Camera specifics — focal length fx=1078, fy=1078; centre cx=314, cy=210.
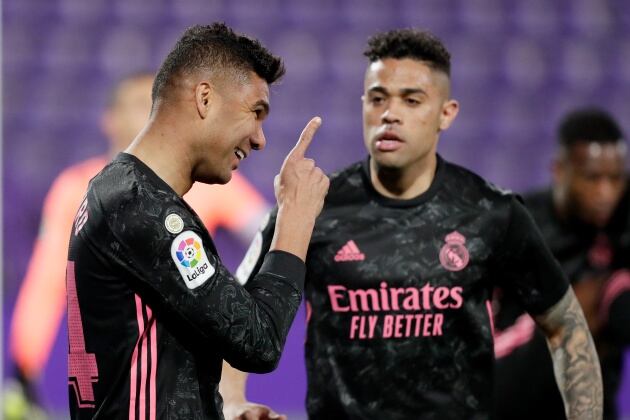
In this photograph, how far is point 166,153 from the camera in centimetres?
213

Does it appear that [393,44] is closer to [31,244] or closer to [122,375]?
[122,375]

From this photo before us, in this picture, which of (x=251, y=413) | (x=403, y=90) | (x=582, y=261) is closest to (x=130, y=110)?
(x=582, y=261)

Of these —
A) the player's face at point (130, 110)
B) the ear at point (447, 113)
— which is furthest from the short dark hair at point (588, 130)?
the player's face at point (130, 110)

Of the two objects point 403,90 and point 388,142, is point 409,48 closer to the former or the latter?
point 403,90

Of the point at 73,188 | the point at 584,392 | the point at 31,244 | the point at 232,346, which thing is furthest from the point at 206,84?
the point at 31,244

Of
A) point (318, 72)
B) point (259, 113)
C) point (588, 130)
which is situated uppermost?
point (318, 72)

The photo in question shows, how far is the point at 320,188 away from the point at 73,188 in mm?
3575

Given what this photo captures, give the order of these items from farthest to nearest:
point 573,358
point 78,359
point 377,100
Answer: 1. point 377,100
2. point 573,358
3. point 78,359

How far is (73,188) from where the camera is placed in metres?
5.56

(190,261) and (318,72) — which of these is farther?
(318,72)

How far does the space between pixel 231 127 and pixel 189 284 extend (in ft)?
1.14

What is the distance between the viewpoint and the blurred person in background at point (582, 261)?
407 centimetres

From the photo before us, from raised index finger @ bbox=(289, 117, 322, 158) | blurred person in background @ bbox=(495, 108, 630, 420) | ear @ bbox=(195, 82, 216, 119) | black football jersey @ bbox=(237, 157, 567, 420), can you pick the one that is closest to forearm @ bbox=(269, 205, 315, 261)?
raised index finger @ bbox=(289, 117, 322, 158)

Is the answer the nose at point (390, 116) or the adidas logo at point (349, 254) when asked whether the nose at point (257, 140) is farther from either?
the nose at point (390, 116)
